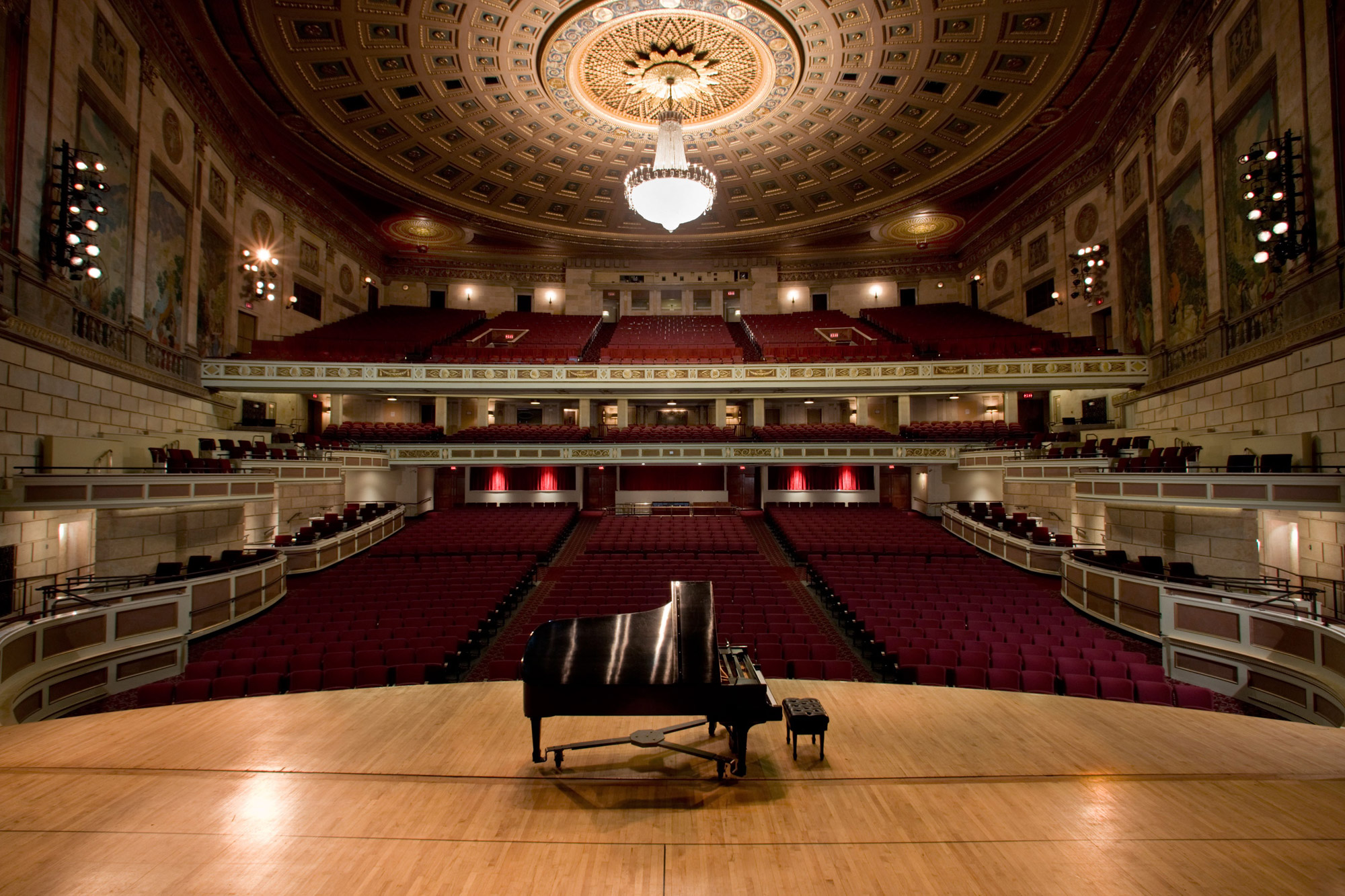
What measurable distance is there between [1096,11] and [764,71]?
20.9 feet

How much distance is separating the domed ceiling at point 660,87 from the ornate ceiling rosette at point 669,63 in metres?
0.04

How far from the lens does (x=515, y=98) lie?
14727 millimetres

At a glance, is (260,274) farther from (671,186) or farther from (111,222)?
(671,186)

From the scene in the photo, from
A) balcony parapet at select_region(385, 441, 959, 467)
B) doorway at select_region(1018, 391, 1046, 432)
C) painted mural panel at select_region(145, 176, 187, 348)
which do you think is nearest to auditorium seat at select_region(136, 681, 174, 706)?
painted mural panel at select_region(145, 176, 187, 348)

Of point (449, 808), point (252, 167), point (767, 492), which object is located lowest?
point (449, 808)

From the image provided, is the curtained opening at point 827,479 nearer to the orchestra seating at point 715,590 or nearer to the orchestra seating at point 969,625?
the orchestra seating at point 715,590

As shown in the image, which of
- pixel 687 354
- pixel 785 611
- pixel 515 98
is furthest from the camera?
pixel 687 354

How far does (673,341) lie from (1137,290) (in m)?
13.2

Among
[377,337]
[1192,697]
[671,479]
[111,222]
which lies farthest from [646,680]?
[377,337]

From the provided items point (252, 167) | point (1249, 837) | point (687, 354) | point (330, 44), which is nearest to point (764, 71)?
point (687, 354)

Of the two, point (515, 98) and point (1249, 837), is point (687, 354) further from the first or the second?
point (1249, 837)

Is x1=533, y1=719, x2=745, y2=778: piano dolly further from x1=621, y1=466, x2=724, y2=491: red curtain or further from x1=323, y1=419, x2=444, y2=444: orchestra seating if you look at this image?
x1=323, y1=419, x2=444, y2=444: orchestra seating

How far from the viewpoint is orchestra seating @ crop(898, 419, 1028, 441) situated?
17.6 metres

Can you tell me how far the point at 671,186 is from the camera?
40.0 feet
